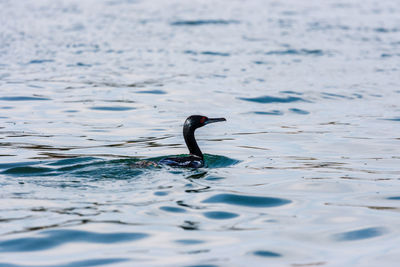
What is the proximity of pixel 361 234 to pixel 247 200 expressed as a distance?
1877 millimetres

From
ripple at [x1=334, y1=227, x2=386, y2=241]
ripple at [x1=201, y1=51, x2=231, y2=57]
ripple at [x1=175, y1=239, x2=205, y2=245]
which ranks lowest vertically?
ripple at [x1=334, y1=227, x2=386, y2=241]

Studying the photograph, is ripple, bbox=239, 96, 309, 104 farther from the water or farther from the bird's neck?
the bird's neck

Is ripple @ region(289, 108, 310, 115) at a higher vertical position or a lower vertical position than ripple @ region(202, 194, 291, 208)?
higher

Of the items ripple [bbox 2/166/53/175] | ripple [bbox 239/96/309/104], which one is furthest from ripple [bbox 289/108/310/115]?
ripple [bbox 2/166/53/175]

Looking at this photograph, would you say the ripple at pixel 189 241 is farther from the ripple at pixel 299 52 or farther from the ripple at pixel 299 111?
the ripple at pixel 299 52

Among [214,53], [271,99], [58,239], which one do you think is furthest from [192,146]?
[214,53]

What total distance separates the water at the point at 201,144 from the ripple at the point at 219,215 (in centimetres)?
3

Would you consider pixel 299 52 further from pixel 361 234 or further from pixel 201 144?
pixel 361 234

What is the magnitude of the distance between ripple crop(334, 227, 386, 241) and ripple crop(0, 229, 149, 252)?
2282 mm

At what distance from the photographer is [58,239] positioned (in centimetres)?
763

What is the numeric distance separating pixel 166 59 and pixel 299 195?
15.8 meters

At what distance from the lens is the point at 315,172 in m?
11.3

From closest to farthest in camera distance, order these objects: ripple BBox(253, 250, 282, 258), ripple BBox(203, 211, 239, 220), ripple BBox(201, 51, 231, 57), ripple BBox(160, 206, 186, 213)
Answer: ripple BBox(253, 250, 282, 258) → ripple BBox(203, 211, 239, 220) → ripple BBox(160, 206, 186, 213) → ripple BBox(201, 51, 231, 57)

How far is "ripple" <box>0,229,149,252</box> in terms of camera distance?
7.39 meters
